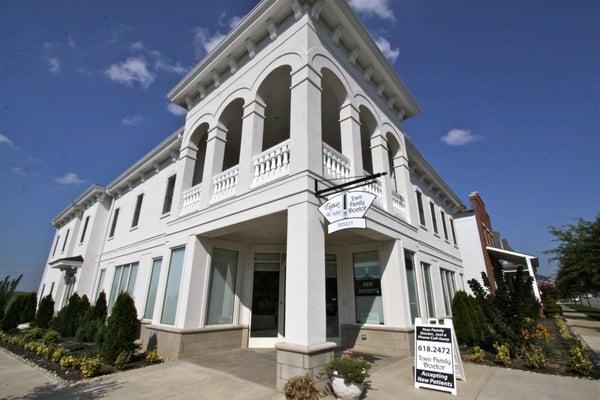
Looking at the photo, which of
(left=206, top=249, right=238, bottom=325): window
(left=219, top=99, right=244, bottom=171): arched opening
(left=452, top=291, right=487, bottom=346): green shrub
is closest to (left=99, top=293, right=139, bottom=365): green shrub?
(left=206, top=249, right=238, bottom=325): window

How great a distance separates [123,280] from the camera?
12891 millimetres

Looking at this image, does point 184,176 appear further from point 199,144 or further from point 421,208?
point 421,208

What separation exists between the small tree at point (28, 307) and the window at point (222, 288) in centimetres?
1428

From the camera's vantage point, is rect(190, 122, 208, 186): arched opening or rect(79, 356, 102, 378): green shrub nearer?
rect(79, 356, 102, 378): green shrub

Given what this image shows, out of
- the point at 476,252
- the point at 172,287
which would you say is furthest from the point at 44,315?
the point at 476,252

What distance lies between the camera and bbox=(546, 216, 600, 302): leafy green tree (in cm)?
1403

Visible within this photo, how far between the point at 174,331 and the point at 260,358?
2.45 m

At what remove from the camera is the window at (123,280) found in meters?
12.3

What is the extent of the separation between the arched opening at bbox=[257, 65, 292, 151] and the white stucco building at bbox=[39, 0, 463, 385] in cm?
6

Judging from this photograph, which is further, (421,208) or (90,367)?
(421,208)

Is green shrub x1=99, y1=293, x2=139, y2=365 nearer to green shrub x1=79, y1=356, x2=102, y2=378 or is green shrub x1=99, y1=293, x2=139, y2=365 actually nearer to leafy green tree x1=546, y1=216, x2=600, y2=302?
green shrub x1=79, y1=356, x2=102, y2=378

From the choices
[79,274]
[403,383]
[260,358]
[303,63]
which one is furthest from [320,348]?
[79,274]

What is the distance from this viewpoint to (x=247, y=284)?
9.45 meters

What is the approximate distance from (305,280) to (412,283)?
5737 mm
